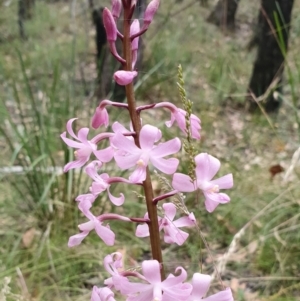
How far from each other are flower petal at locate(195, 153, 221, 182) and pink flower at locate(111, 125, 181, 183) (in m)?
0.07

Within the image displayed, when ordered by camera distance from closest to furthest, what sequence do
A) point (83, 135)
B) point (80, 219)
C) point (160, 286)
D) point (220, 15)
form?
point (160, 286) → point (83, 135) → point (80, 219) → point (220, 15)

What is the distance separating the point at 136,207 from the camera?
328 centimetres

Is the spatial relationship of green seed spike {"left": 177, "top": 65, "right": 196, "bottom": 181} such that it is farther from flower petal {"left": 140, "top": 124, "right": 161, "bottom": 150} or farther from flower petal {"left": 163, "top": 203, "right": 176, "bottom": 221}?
flower petal {"left": 163, "top": 203, "right": 176, "bottom": 221}

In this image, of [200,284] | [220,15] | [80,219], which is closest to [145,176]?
[200,284]

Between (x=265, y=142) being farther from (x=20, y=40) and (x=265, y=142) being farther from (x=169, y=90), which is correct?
(x=20, y=40)

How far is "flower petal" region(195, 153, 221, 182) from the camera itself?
39.4 inches

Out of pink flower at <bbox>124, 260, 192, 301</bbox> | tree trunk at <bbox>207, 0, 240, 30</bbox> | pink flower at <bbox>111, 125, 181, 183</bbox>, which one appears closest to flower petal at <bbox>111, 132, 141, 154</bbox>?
pink flower at <bbox>111, 125, 181, 183</bbox>

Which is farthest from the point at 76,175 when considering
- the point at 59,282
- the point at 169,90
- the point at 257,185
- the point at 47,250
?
the point at 169,90

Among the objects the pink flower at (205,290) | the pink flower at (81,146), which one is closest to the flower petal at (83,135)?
the pink flower at (81,146)

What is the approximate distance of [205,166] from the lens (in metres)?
1.01

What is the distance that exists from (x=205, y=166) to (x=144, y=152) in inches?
5.1

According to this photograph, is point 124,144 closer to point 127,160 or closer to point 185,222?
point 127,160

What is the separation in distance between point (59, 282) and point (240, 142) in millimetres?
2943

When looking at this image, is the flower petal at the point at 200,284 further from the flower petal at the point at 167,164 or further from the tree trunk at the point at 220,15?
the tree trunk at the point at 220,15
